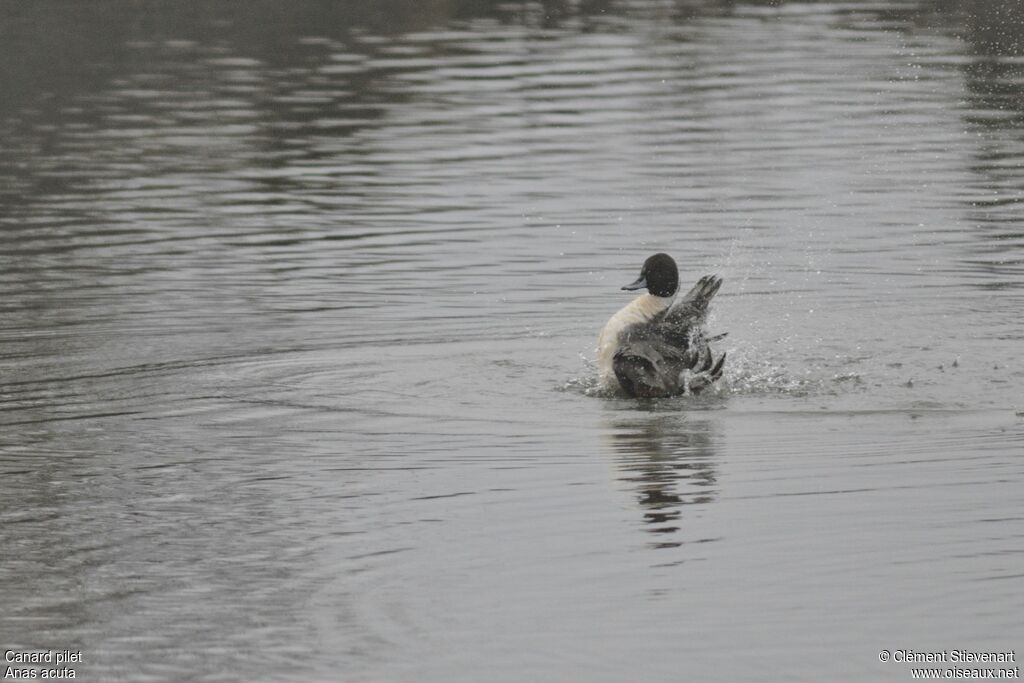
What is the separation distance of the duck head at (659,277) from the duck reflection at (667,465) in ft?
4.44

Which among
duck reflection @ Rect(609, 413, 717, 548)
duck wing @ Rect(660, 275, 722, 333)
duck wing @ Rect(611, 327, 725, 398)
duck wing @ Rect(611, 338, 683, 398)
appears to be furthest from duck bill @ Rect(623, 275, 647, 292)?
duck reflection @ Rect(609, 413, 717, 548)

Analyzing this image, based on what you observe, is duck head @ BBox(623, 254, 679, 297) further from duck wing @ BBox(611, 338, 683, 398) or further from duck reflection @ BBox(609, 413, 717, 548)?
duck reflection @ BBox(609, 413, 717, 548)

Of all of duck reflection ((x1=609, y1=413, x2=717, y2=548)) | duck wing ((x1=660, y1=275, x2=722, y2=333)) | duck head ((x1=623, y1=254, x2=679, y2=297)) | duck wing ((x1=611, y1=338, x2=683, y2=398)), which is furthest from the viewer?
duck head ((x1=623, y1=254, x2=679, y2=297))

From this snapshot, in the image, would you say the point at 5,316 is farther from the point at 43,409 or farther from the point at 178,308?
the point at 43,409

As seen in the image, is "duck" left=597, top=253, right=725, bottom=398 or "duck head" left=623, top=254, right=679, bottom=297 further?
"duck head" left=623, top=254, right=679, bottom=297

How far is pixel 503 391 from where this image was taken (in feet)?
42.2

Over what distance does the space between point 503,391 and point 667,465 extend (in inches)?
89.7

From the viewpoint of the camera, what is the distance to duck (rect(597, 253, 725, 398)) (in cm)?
1260

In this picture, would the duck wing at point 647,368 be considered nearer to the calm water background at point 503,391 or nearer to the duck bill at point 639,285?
the calm water background at point 503,391

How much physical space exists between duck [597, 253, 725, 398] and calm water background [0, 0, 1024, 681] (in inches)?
7.0

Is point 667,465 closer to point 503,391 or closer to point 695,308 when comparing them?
A: point 503,391

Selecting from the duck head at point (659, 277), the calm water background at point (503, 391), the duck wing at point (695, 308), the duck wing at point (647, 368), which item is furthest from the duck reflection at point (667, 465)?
the duck head at point (659, 277)

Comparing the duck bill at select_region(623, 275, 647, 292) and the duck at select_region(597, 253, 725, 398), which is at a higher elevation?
the duck bill at select_region(623, 275, 647, 292)

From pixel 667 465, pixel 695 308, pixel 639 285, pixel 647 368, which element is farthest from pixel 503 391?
pixel 667 465
